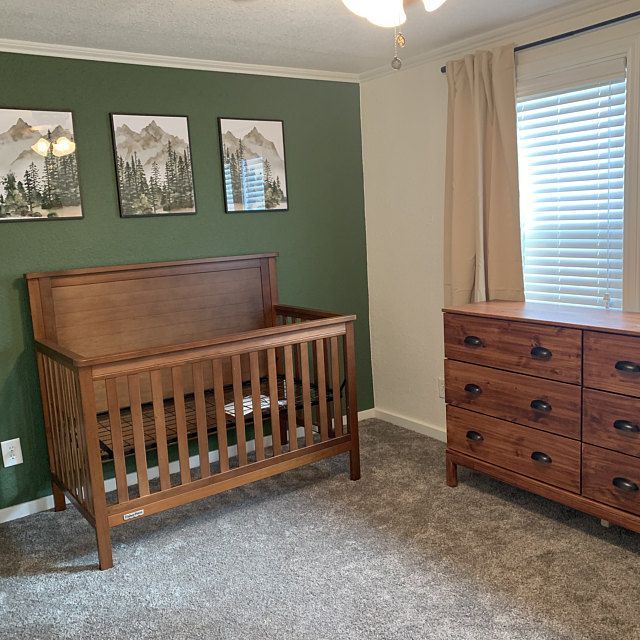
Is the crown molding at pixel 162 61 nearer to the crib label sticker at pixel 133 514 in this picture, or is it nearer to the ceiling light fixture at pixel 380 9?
the ceiling light fixture at pixel 380 9

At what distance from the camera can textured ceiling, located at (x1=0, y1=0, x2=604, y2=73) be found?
2539 mm

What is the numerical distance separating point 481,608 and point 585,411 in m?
0.84

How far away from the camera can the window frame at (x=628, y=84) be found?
2.65m

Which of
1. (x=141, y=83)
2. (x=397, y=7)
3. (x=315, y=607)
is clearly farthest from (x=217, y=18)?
(x=315, y=607)

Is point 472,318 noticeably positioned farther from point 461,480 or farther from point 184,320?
point 184,320

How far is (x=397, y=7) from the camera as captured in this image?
176cm

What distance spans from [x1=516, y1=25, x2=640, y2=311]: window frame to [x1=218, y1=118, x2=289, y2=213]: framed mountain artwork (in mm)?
1532

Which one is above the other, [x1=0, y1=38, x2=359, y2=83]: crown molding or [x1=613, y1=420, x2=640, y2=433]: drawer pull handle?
[x1=0, y1=38, x2=359, y2=83]: crown molding

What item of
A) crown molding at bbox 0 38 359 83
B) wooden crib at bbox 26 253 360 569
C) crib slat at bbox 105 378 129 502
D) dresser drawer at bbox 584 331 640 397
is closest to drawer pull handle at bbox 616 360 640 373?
dresser drawer at bbox 584 331 640 397

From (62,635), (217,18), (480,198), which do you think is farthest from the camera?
(480,198)

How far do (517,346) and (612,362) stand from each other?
422 mm

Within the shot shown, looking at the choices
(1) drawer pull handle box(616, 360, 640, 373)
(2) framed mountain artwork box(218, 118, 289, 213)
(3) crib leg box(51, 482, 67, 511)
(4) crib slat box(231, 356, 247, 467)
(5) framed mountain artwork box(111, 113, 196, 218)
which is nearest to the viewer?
(1) drawer pull handle box(616, 360, 640, 373)

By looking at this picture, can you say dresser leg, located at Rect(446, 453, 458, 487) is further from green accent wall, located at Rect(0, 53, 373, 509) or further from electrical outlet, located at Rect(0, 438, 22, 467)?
electrical outlet, located at Rect(0, 438, 22, 467)

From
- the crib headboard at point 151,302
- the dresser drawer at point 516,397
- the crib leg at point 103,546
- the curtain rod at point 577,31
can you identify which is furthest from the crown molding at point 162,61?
the crib leg at point 103,546
